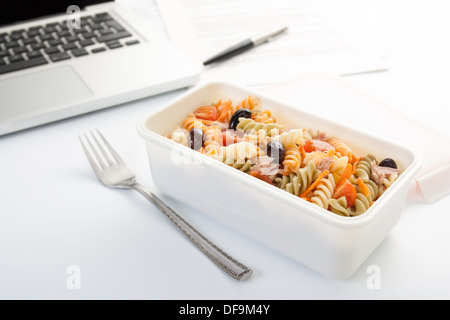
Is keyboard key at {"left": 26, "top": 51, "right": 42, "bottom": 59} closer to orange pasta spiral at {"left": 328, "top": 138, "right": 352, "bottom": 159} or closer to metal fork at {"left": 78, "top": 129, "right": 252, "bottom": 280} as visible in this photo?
metal fork at {"left": 78, "top": 129, "right": 252, "bottom": 280}

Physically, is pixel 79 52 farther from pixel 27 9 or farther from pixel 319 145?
pixel 319 145

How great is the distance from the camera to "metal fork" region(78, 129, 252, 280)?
0.66 meters

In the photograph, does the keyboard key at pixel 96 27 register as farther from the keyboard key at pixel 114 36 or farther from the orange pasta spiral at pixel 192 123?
the orange pasta spiral at pixel 192 123

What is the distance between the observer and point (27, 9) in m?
1.25

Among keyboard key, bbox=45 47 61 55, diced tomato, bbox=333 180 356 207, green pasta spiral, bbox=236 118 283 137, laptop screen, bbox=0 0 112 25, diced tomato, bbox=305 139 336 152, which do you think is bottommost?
diced tomato, bbox=333 180 356 207

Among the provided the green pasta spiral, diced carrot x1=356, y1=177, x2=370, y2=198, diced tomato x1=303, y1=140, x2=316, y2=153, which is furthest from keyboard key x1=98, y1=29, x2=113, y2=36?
diced carrot x1=356, y1=177, x2=370, y2=198

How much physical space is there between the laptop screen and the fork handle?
28.3 inches

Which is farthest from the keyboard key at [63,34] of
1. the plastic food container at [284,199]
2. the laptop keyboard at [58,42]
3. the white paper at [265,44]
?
the plastic food container at [284,199]

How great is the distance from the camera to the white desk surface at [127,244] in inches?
25.2

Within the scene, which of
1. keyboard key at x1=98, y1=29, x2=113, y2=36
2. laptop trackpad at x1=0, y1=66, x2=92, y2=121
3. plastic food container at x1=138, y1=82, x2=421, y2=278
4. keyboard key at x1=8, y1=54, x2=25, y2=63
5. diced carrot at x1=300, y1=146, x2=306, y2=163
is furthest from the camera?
keyboard key at x1=98, y1=29, x2=113, y2=36

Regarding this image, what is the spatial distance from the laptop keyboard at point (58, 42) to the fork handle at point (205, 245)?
49 cm

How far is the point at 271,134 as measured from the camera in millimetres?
734

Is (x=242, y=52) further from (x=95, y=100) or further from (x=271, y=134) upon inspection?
(x=271, y=134)

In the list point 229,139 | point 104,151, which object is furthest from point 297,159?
point 104,151
